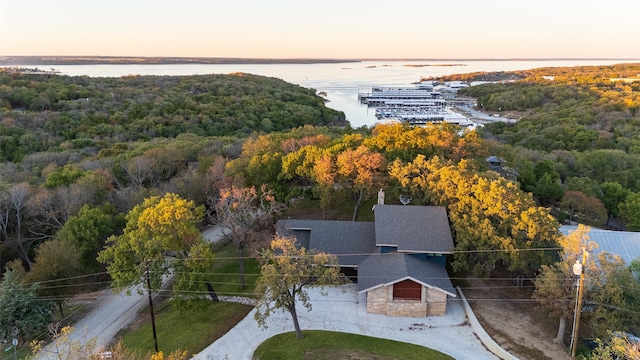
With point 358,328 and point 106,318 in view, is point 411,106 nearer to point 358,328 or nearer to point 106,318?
point 358,328

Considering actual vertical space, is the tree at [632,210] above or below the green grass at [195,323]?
above

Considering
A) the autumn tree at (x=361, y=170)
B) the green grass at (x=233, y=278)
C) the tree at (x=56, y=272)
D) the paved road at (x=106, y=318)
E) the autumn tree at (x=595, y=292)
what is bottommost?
the paved road at (x=106, y=318)

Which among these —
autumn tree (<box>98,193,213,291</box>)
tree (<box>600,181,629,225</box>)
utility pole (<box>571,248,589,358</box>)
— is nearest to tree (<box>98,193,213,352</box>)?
autumn tree (<box>98,193,213,291</box>)

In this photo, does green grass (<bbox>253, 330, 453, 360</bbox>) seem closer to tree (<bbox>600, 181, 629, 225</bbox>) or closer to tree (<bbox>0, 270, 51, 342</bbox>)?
tree (<bbox>0, 270, 51, 342</bbox>)

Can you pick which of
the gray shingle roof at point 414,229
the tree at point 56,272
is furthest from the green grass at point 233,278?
the gray shingle roof at point 414,229

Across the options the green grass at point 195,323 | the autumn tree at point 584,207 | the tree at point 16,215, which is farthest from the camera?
the autumn tree at point 584,207

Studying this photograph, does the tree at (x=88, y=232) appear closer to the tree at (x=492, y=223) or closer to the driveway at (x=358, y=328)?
the driveway at (x=358, y=328)
